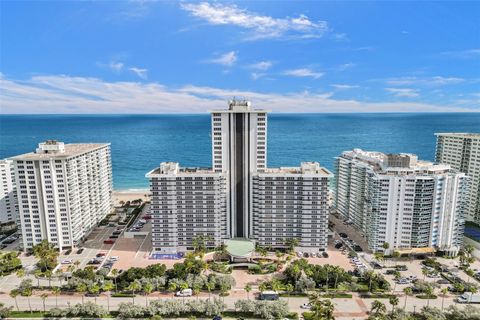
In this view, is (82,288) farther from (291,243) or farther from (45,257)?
(291,243)

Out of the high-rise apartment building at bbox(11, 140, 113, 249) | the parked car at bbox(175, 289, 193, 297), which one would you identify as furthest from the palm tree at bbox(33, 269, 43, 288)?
the parked car at bbox(175, 289, 193, 297)

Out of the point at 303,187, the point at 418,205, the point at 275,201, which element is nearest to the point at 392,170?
the point at 418,205

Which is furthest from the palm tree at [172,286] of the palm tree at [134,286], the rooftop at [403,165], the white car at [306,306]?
the rooftop at [403,165]

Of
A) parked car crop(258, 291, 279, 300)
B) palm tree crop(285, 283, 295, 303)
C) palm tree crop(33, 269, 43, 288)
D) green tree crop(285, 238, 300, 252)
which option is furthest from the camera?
green tree crop(285, 238, 300, 252)

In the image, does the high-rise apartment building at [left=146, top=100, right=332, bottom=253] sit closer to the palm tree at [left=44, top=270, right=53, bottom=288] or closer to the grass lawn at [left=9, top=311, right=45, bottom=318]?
the palm tree at [left=44, top=270, right=53, bottom=288]

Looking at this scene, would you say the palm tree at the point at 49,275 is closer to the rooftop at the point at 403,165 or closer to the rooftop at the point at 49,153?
the rooftop at the point at 49,153

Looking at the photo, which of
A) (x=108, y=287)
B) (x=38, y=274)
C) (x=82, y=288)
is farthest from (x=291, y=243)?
(x=38, y=274)
